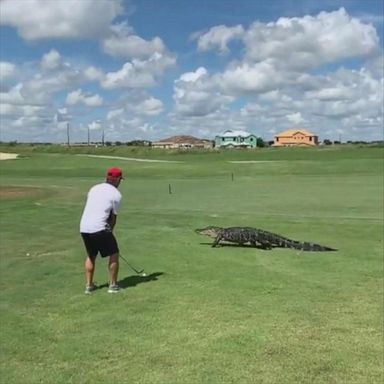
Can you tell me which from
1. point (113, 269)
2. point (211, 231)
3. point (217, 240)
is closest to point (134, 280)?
point (113, 269)

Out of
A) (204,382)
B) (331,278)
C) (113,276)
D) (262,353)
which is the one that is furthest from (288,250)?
(204,382)

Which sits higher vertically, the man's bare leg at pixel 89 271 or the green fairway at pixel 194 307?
the man's bare leg at pixel 89 271

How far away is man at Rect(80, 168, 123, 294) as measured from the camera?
988 cm

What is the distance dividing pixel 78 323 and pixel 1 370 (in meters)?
1.69

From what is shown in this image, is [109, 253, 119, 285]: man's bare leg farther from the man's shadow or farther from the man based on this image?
the man's shadow

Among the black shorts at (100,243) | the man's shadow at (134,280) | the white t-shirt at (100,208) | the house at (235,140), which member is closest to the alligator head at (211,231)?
the man's shadow at (134,280)

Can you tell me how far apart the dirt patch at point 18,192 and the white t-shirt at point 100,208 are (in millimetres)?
18270

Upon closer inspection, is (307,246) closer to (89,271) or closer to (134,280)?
(134,280)

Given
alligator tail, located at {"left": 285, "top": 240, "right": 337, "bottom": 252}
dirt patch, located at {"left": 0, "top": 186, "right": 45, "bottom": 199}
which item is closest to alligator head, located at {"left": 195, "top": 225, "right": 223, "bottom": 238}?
alligator tail, located at {"left": 285, "top": 240, "right": 337, "bottom": 252}

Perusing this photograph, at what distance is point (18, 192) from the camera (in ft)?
97.6

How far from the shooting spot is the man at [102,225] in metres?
9.88

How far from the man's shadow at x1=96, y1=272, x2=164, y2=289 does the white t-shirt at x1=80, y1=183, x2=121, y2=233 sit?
1.04m

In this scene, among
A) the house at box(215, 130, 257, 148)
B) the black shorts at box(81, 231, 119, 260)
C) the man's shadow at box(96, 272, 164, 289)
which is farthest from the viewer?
the house at box(215, 130, 257, 148)

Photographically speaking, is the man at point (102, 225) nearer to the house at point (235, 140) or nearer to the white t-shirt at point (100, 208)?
the white t-shirt at point (100, 208)
